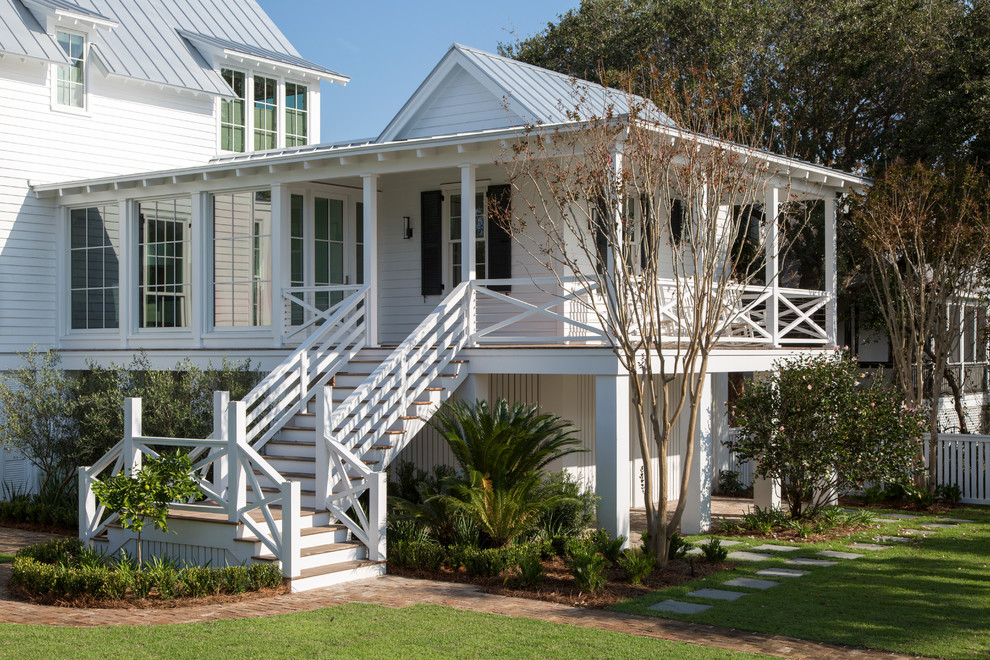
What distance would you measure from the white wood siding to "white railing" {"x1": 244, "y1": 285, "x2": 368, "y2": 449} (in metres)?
5.75

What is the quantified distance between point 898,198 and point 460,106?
728 centimetres

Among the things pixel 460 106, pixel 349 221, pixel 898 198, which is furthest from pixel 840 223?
pixel 349 221

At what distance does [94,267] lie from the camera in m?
17.1

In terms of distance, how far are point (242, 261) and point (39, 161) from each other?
4.24 m

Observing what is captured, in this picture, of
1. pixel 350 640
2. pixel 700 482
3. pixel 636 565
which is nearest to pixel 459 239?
pixel 700 482

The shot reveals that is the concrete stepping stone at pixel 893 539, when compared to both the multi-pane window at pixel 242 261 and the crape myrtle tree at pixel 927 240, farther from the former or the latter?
the multi-pane window at pixel 242 261

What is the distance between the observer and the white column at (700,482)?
13.0m

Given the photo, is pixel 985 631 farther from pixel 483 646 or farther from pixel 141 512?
pixel 141 512

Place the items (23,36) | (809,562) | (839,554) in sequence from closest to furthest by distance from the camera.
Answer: (809,562) → (839,554) → (23,36)

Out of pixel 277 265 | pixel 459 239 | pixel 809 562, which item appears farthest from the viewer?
pixel 459 239

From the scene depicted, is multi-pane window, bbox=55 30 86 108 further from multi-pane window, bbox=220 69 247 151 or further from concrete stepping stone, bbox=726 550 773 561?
concrete stepping stone, bbox=726 550 773 561

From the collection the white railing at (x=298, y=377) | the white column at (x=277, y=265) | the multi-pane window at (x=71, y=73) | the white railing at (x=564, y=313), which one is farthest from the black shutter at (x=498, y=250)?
the multi-pane window at (x=71, y=73)

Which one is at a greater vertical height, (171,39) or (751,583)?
(171,39)

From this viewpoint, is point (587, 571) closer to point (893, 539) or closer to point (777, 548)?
point (777, 548)
